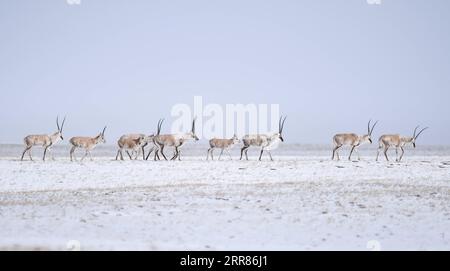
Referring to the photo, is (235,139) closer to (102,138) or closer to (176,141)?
(176,141)

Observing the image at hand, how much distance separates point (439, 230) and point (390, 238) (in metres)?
1.24

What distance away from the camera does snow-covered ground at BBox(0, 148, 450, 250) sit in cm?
882

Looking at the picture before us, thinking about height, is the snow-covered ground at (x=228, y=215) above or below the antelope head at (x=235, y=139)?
below

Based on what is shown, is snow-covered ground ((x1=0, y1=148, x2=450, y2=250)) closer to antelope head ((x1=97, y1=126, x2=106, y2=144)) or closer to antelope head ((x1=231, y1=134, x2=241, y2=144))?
antelope head ((x1=97, y1=126, x2=106, y2=144))

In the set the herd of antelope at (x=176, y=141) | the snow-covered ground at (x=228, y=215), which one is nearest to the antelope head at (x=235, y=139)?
the herd of antelope at (x=176, y=141)

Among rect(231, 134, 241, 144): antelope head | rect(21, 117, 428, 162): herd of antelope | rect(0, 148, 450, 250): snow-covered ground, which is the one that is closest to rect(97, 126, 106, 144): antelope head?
rect(21, 117, 428, 162): herd of antelope

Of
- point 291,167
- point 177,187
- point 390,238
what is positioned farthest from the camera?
point 291,167

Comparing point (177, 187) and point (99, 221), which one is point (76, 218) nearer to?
point (99, 221)

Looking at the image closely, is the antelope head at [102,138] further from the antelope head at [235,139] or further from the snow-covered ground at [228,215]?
the snow-covered ground at [228,215]

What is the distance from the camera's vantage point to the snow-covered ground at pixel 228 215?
8.82m

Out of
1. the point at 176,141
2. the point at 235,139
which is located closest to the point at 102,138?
the point at 176,141
